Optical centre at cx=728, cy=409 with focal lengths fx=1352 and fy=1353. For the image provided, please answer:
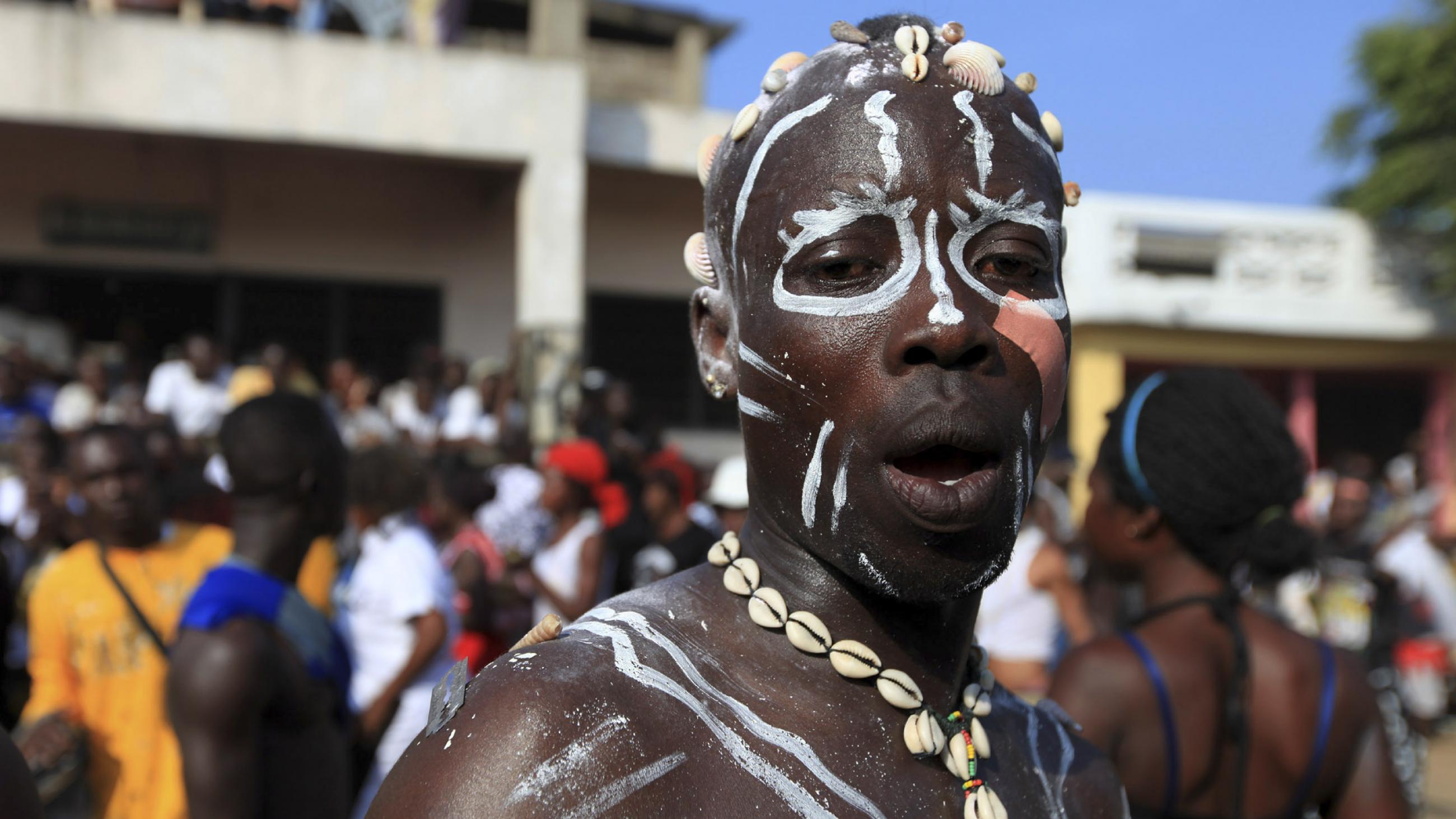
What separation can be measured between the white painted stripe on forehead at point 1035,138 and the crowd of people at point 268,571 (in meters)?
2.02

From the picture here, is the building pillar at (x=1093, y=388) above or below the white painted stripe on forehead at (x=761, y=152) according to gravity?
below

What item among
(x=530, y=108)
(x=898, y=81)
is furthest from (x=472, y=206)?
(x=898, y=81)

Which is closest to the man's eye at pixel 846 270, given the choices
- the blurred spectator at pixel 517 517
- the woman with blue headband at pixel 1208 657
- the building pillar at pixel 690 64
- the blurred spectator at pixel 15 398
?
the woman with blue headband at pixel 1208 657

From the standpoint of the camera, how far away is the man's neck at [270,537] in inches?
128

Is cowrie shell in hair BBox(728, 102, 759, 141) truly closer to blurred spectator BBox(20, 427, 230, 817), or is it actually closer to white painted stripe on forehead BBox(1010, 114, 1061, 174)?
white painted stripe on forehead BBox(1010, 114, 1061, 174)

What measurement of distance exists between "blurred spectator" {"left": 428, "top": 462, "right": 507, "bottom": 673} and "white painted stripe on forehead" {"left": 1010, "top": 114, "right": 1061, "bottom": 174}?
380 cm

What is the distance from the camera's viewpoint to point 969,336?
1.52 m

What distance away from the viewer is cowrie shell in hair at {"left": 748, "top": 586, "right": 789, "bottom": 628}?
1.62 metres

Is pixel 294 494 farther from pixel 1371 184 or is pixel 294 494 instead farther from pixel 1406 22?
pixel 1406 22

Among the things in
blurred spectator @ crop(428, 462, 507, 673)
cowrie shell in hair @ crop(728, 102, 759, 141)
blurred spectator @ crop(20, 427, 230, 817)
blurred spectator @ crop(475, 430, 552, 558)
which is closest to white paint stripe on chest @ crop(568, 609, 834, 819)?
cowrie shell in hair @ crop(728, 102, 759, 141)

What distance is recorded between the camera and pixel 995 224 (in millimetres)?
1638

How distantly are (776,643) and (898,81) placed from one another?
0.70 meters

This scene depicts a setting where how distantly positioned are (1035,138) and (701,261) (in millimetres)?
463

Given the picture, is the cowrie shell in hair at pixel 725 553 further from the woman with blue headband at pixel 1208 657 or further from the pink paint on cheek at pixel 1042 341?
the woman with blue headband at pixel 1208 657
